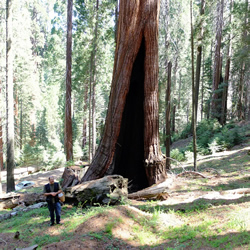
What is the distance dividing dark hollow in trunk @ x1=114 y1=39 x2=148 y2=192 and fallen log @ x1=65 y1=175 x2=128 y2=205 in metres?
1.35

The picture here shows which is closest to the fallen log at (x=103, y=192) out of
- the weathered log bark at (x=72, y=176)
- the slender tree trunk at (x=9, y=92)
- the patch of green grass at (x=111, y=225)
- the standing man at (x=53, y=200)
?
the standing man at (x=53, y=200)

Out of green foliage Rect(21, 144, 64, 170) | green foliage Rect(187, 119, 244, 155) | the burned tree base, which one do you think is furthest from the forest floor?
green foliage Rect(21, 144, 64, 170)

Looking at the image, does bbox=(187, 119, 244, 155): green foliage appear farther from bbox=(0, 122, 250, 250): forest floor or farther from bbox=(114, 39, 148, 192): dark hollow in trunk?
bbox=(0, 122, 250, 250): forest floor

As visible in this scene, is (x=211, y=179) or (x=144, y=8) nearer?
(x=144, y=8)

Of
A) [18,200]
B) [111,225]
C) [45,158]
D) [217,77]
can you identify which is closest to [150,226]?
[111,225]

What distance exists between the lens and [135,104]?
7711mm

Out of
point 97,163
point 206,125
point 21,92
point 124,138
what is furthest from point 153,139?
point 21,92

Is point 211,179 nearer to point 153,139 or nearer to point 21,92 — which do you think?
point 153,139

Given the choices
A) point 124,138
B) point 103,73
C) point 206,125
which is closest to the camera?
point 124,138

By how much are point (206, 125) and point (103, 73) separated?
11370mm

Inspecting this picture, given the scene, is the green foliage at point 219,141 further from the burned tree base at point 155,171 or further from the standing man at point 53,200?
the standing man at point 53,200

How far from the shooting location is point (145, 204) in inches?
236

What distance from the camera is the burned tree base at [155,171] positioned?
7.04 meters

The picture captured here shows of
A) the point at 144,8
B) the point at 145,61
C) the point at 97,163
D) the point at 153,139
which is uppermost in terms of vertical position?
the point at 144,8
